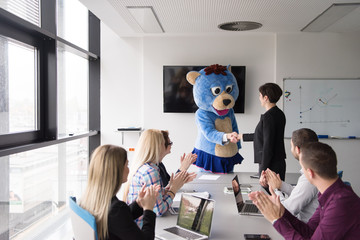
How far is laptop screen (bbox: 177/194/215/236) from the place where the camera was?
185 centimetres

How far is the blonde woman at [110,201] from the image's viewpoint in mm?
1561

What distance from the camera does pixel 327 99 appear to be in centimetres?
514

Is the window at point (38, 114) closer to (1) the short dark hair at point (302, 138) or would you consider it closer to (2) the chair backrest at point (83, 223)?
(2) the chair backrest at point (83, 223)

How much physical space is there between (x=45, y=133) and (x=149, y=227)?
2308 mm

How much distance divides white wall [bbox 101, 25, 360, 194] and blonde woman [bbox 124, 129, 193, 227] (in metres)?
2.93

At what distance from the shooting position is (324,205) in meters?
1.62

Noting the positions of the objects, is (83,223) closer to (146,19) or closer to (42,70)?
(42,70)

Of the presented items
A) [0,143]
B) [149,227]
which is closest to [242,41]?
[0,143]

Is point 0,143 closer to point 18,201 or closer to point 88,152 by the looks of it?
point 18,201

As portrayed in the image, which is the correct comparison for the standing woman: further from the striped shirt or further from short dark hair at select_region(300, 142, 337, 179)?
short dark hair at select_region(300, 142, 337, 179)

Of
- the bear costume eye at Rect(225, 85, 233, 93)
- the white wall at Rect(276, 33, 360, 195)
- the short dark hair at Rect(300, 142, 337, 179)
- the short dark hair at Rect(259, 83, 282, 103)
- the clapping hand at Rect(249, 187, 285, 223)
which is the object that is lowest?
the clapping hand at Rect(249, 187, 285, 223)

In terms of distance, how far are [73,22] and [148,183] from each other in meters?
3.23

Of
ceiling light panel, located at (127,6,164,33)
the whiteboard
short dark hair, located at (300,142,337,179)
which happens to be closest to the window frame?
ceiling light panel, located at (127,6,164,33)

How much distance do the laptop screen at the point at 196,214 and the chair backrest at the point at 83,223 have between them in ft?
1.93
